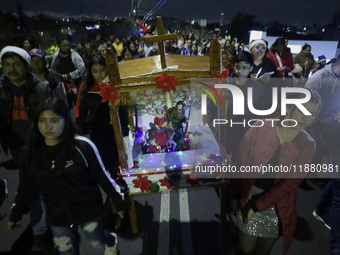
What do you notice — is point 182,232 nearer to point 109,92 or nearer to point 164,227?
point 164,227

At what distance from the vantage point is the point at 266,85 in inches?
131

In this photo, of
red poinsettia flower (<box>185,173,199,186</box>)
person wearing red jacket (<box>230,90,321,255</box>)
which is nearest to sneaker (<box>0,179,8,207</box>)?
red poinsettia flower (<box>185,173,199,186</box>)

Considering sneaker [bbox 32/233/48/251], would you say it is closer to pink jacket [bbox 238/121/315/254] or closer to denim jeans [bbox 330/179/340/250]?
pink jacket [bbox 238/121/315/254]

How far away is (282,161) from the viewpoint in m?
1.77

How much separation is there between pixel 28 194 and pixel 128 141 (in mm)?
1062

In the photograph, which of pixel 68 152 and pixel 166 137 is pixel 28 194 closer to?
pixel 68 152

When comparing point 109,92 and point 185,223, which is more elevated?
point 109,92

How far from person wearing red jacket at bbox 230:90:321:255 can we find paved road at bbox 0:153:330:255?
0.74 m

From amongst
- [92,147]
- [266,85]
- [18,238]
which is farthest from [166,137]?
[18,238]

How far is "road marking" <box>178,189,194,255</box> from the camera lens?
260 cm

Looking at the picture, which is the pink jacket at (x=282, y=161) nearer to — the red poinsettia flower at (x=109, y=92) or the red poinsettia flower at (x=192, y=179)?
the red poinsettia flower at (x=192, y=179)

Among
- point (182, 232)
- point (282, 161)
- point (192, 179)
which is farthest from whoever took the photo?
point (182, 232)

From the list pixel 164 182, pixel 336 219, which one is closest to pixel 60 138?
pixel 164 182

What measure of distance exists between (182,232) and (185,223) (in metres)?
0.15
